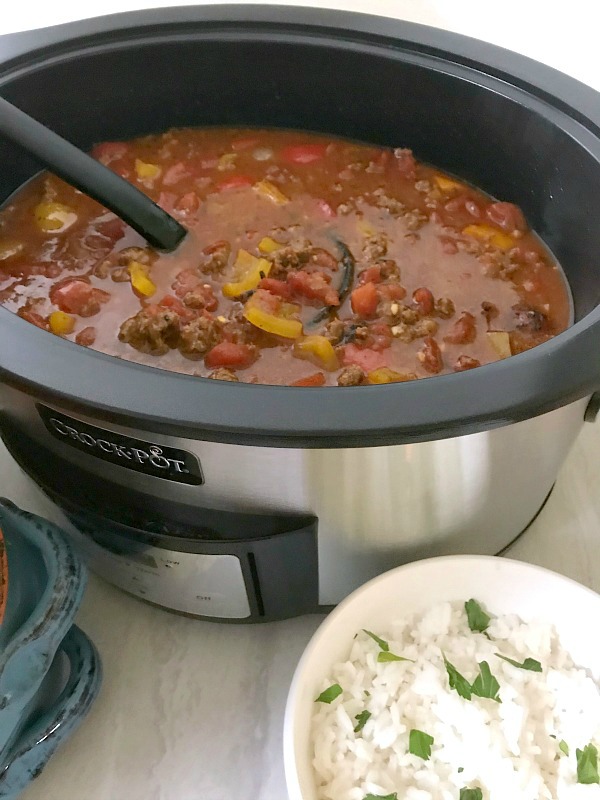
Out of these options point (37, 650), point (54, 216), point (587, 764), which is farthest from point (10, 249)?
point (587, 764)

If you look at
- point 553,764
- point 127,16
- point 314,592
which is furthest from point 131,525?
point 127,16

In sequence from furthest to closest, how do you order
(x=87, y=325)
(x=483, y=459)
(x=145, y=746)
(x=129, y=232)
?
(x=129, y=232), (x=87, y=325), (x=145, y=746), (x=483, y=459)

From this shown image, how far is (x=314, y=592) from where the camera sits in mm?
869

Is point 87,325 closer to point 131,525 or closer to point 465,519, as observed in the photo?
point 131,525

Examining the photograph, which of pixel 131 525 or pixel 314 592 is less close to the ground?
pixel 131 525

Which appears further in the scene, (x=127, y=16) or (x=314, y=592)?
(x=127, y=16)

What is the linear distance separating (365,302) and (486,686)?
48 cm

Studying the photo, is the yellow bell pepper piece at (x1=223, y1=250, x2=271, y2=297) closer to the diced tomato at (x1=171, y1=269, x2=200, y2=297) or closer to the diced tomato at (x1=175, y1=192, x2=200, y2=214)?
the diced tomato at (x1=171, y1=269, x2=200, y2=297)

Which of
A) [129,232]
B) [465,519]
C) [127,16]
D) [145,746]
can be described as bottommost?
[145,746]

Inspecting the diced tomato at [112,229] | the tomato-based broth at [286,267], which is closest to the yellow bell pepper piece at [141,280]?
the tomato-based broth at [286,267]

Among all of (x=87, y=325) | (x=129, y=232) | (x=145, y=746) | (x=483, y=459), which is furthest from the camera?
(x=129, y=232)

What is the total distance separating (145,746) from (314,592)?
25 cm

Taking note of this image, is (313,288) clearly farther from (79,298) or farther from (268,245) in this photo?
(79,298)

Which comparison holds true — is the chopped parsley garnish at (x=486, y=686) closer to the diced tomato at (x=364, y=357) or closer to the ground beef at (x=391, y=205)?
the diced tomato at (x=364, y=357)
